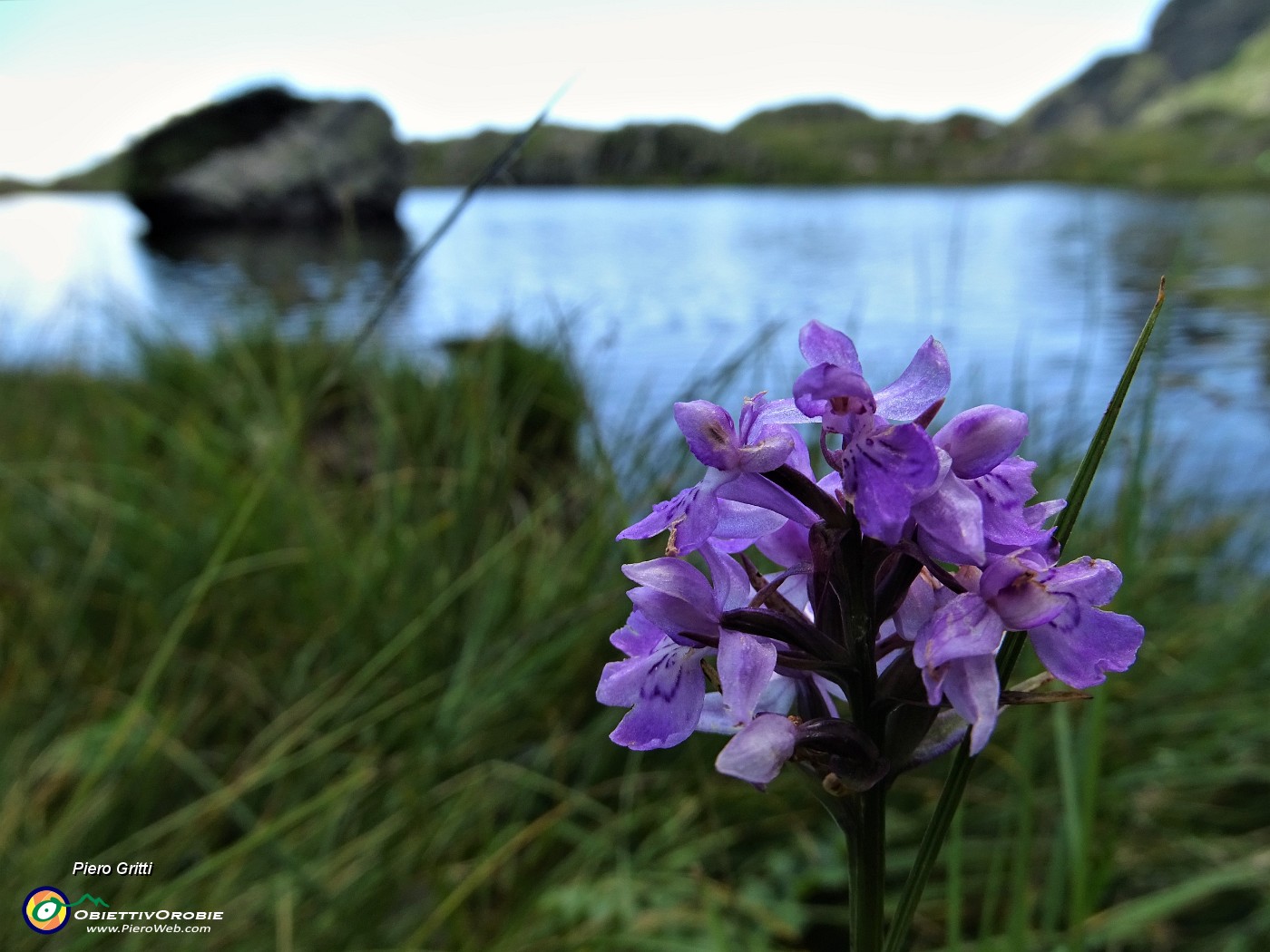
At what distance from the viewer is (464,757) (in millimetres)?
2344

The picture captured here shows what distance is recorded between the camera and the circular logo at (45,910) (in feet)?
5.90

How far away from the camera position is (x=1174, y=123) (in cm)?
11175

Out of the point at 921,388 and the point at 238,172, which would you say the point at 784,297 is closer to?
the point at 921,388

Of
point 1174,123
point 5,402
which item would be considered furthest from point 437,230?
point 1174,123

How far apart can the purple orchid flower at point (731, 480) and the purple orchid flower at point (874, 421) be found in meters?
0.03

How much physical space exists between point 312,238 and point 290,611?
3567cm

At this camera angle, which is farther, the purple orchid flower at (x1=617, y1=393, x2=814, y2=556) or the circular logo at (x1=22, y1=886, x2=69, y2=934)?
the circular logo at (x1=22, y1=886, x2=69, y2=934)

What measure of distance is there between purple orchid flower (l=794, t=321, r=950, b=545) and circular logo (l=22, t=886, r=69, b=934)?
1940mm

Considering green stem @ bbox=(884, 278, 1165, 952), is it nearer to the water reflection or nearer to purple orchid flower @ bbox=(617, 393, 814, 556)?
purple orchid flower @ bbox=(617, 393, 814, 556)

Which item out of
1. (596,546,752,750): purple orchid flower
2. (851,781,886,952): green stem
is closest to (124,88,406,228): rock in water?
(596,546,752,750): purple orchid flower

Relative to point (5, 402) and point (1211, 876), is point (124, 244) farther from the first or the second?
point (1211, 876)

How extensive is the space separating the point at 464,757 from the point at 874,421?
Result: 6.50 ft

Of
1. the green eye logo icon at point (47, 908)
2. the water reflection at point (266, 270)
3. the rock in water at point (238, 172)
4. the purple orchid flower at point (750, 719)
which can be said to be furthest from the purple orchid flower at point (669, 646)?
the rock in water at point (238, 172)

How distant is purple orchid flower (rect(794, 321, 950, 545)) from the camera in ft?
1.80
